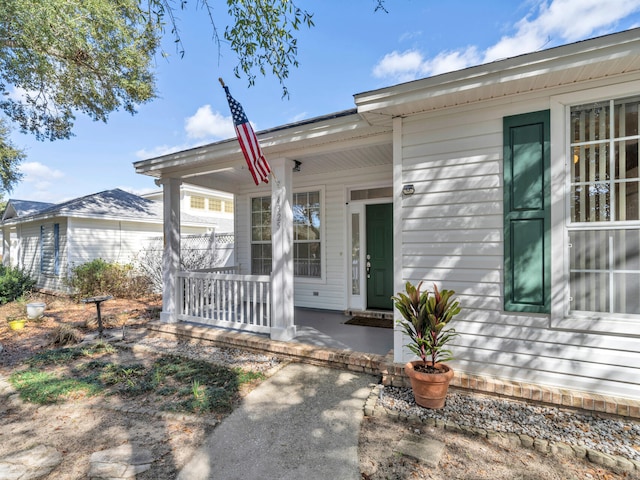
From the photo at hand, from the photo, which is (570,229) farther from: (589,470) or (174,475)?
(174,475)

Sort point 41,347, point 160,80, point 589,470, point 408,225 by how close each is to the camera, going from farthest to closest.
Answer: point 160,80 → point 41,347 → point 408,225 → point 589,470

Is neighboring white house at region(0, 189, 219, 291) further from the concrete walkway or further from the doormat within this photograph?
the concrete walkway

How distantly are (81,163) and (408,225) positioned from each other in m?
19.1

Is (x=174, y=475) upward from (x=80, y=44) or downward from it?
downward

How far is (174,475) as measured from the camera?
204 cm

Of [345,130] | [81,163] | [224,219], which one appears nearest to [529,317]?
[345,130]

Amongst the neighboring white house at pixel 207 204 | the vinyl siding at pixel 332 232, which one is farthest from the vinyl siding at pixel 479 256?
the neighboring white house at pixel 207 204

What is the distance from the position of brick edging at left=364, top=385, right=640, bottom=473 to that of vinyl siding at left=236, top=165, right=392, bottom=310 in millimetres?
3186

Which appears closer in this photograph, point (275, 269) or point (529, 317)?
point (529, 317)

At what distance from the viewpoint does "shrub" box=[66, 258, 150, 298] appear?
8727mm

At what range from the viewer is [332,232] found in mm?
5973

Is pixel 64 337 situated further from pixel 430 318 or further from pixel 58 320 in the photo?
pixel 430 318

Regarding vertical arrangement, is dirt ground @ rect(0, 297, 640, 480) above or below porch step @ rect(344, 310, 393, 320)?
below

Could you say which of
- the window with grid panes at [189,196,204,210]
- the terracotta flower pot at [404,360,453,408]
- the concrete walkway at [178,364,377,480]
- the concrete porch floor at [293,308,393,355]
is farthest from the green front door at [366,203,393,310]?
the window with grid panes at [189,196,204,210]
